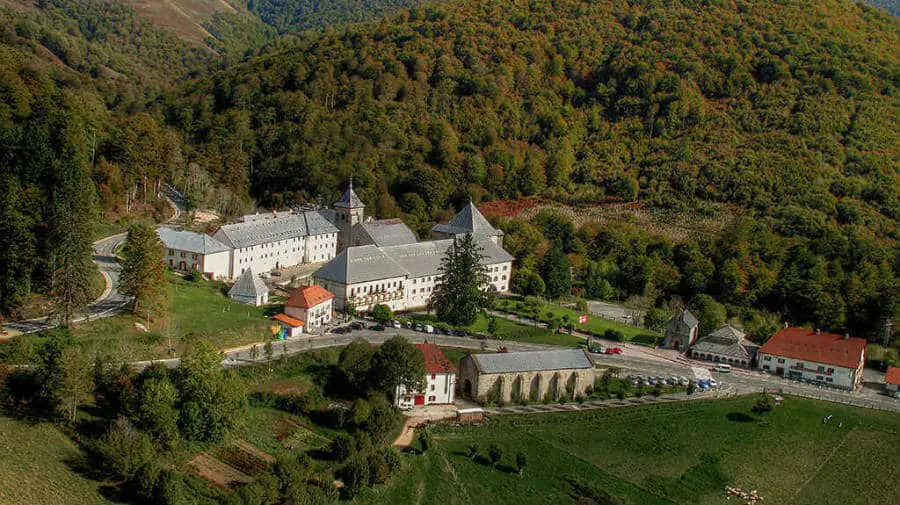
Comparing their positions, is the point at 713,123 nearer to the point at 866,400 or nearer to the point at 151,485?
the point at 866,400

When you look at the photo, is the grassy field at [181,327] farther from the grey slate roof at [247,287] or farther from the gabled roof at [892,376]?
the gabled roof at [892,376]

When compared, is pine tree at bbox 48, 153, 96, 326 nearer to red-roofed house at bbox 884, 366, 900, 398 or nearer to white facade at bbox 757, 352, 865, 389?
white facade at bbox 757, 352, 865, 389

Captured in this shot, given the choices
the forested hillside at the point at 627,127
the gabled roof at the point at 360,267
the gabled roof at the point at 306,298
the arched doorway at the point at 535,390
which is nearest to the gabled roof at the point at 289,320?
the gabled roof at the point at 306,298

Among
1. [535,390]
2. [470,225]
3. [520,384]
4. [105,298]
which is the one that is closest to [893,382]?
[535,390]

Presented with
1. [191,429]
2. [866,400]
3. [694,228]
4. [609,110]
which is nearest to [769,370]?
[866,400]

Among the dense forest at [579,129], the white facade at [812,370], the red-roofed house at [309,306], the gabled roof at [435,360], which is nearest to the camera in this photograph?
the gabled roof at [435,360]

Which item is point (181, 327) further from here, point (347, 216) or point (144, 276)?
point (347, 216)

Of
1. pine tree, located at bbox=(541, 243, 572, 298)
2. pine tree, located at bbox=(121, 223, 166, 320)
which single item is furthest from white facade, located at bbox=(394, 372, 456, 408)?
pine tree, located at bbox=(541, 243, 572, 298)
